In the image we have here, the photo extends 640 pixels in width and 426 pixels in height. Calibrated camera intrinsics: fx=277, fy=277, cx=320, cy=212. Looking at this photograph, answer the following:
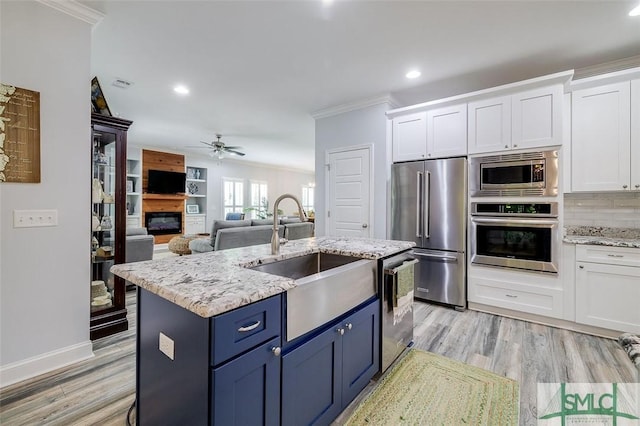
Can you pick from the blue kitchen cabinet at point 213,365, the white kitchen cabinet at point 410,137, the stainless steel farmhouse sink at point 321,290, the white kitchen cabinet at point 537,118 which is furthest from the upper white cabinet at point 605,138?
the blue kitchen cabinet at point 213,365

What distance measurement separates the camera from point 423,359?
2.20 metres

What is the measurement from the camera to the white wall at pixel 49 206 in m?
1.86

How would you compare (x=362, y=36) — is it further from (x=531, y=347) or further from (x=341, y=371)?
(x=531, y=347)

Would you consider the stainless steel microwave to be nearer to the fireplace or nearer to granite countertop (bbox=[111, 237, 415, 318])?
granite countertop (bbox=[111, 237, 415, 318])

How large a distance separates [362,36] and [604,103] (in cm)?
244

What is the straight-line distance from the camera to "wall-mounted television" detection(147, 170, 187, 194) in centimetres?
716

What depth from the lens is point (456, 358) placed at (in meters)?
2.22

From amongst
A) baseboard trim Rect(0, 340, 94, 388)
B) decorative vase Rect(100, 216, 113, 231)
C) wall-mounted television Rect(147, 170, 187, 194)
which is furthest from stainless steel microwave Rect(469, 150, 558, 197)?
wall-mounted television Rect(147, 170, 187, 194)

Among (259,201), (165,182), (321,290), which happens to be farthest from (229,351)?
(259,201)

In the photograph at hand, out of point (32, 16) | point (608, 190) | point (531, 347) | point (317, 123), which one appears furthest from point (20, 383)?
point (608, 190)

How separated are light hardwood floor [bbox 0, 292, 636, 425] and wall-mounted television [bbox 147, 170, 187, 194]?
520 centimetres

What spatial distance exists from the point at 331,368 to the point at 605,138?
11.0 ft

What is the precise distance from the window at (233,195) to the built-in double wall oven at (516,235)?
25.2 ft

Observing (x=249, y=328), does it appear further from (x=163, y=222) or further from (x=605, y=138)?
(x=163, y=222)
